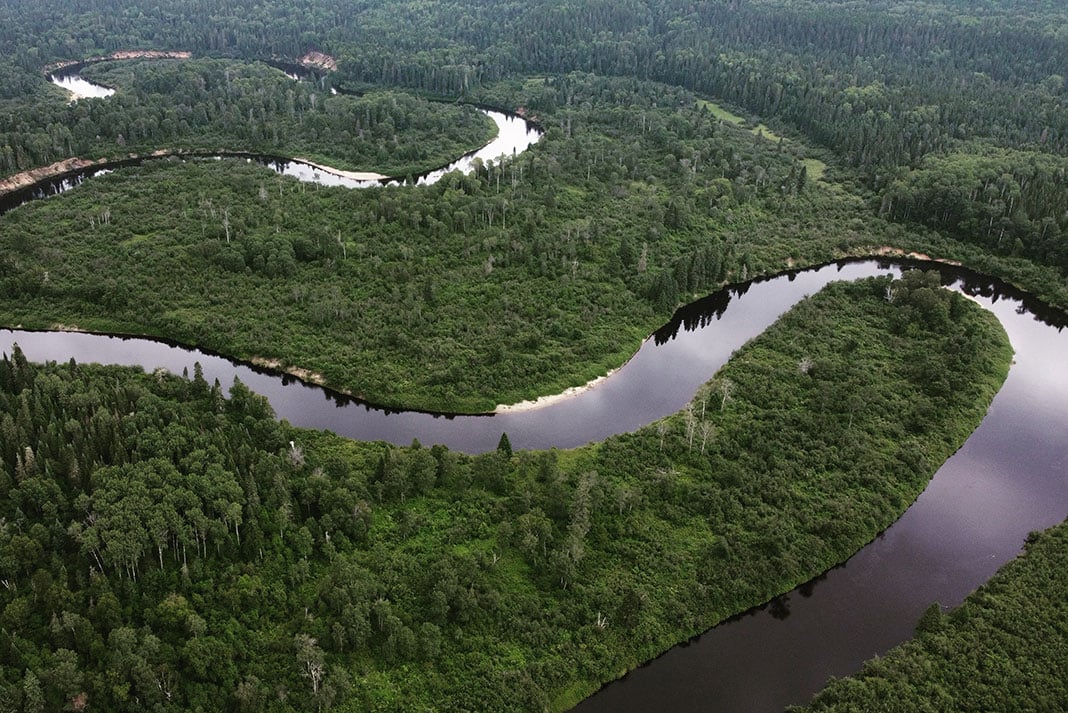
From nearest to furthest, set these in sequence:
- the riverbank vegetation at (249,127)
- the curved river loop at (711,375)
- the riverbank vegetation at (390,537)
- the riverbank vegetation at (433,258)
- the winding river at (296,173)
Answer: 1. the riverbank vegetation at (390,537)
2. the curved river loop at (711,375)
3. the riverbank vegetation at (433,258)
4. the winding river at (296,173)
5. the riverbank vegetation at (249,127)

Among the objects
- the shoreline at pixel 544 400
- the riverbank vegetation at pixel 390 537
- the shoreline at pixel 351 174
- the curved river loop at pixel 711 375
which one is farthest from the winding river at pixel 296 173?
the riverbank vegetation at pixel 390 537

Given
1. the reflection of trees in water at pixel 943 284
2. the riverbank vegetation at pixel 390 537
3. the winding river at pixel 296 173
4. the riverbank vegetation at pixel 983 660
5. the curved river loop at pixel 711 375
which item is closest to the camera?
the riverbank vegetation at pixel 390 537

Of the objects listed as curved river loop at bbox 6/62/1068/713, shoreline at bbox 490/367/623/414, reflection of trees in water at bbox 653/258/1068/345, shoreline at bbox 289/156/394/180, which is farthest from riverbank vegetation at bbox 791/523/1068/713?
shoreline at bbox 289/156/394/180

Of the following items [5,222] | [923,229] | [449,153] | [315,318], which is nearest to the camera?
[315,318]

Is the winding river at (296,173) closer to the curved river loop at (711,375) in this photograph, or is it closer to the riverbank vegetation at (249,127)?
the riverbank vegetation at (249,127)

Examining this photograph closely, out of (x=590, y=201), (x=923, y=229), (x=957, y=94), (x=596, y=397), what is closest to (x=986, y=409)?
(x=596, y=397)

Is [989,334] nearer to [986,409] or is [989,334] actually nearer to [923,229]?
[986,409]
